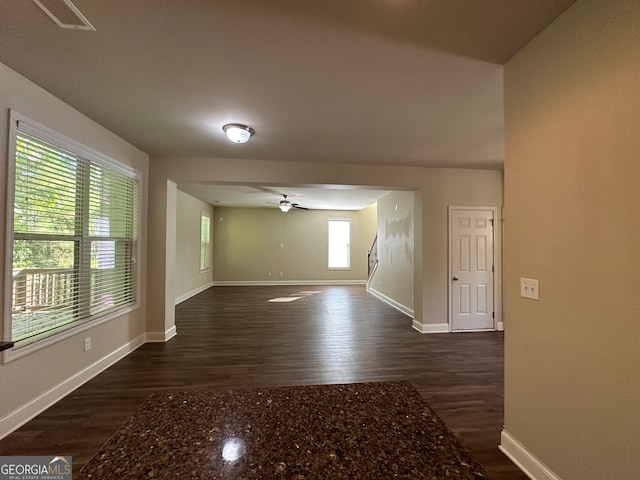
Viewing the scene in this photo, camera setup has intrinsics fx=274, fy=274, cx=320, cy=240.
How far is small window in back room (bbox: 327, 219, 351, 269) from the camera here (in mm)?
9703

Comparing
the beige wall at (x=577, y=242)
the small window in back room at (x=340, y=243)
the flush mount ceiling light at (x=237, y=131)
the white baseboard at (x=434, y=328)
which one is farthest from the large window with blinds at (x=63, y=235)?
the small window in back room at (x=340, y=243)

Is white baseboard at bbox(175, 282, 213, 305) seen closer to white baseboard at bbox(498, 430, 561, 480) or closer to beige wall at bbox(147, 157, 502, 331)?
beige wall at bbox(147, 157, 502, 331)

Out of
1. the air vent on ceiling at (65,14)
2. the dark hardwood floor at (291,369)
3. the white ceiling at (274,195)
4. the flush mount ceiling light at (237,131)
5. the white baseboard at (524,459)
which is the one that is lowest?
the dark hardwood floor at (291,369)

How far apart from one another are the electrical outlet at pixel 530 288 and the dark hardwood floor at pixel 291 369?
1107mm

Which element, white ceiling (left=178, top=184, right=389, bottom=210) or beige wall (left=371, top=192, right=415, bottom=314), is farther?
white ceiling (left=178, top=184, right=389, bottom=210)

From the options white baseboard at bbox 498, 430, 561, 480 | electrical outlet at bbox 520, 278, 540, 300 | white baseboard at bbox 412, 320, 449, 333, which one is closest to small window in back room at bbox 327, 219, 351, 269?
white baseboard at bbox 412, 320, 449, 333

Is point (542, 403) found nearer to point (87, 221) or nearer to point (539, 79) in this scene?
point (539, 79)

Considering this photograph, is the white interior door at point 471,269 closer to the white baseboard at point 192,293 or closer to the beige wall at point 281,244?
the beige wall at point 281,244

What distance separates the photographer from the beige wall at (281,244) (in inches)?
361

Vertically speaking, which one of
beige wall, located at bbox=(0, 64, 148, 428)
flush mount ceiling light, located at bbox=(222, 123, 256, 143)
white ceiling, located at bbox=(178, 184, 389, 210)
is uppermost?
white ceiling, located at bbox=(178, 184, 389, 210)

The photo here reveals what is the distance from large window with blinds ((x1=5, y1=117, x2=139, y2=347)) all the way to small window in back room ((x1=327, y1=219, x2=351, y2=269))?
6877 millimetres

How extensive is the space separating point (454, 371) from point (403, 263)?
2710 millimetres

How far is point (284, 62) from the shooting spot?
6.15 ft

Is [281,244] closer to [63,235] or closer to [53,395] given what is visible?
[63,235]
